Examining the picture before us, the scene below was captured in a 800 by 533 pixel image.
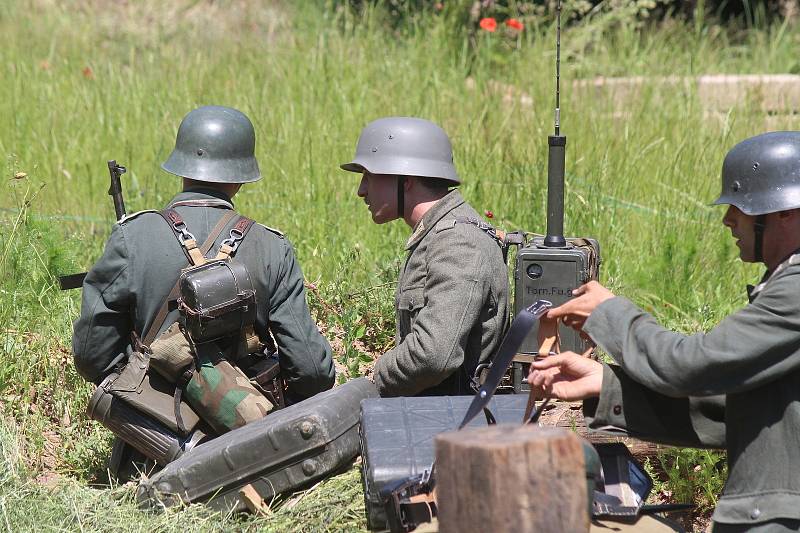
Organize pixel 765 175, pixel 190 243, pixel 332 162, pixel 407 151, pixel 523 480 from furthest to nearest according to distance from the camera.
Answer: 1. pixel 332 162
2. pixel 407 151
3. pixel 190 243
4. pixel 765 175
5. pixel 523 480

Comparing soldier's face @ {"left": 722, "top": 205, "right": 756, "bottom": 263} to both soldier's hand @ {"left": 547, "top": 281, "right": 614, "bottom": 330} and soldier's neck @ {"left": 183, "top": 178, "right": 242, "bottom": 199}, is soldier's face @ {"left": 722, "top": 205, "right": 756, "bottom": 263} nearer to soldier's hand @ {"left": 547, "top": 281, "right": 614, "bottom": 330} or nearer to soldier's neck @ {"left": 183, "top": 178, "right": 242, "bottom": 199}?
soldier's hand @ {"left": 547, "top": 281, "right": 614, "bottom": 330}

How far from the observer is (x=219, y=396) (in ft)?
14.5

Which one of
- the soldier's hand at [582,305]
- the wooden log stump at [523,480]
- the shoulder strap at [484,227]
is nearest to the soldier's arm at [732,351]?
the soldier's hand at [582,305]

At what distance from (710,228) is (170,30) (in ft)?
26.6

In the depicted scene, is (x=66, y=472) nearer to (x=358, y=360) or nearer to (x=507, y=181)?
(x=358, y=360)

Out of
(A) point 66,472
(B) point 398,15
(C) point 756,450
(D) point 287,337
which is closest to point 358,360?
(D) point 287,337

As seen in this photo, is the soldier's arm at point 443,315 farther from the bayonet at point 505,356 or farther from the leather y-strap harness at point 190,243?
the bayonet at point 505,356

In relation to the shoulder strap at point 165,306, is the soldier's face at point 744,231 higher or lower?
higher

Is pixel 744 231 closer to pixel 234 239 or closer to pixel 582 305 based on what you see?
pixel 582 305

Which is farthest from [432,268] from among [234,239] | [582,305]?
[582,305]

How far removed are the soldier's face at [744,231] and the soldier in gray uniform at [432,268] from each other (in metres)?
1.33

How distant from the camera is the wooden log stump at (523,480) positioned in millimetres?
2539

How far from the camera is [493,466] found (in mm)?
2545

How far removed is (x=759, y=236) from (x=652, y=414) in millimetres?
671
